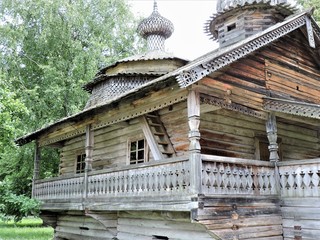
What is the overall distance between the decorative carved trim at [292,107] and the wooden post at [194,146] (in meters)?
2.86

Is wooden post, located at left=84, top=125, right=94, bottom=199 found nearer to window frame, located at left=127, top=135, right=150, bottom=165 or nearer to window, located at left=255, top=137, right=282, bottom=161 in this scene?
window frame, located at left=127, top=135, right=150, bottom=165

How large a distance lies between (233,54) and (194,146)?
2724 millimetres

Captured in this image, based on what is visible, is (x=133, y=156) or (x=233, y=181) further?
(x=133, y=156)

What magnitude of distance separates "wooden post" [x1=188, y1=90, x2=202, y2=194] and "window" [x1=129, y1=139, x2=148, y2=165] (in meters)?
4.65

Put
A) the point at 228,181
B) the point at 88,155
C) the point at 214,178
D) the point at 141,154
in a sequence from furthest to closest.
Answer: the point at 141,154
the point at 88,155
the point at 228,181
the point at 214,178

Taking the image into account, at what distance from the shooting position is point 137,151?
14133 mm

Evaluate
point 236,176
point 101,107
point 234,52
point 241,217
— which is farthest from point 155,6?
point 241,217

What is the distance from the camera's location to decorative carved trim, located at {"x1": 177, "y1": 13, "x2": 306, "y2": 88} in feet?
29.1

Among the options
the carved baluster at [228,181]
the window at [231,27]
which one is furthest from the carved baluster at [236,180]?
the window at [231,27]

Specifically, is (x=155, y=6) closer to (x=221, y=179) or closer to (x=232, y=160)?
(x=232, y=160)

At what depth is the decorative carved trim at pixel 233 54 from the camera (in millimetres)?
8859

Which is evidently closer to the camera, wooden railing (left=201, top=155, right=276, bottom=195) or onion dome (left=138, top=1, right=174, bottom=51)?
wooden railing (left=201, top=155, right=276, bottom=195)

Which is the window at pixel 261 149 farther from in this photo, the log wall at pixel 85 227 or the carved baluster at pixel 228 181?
the log wall at pixel 85 227

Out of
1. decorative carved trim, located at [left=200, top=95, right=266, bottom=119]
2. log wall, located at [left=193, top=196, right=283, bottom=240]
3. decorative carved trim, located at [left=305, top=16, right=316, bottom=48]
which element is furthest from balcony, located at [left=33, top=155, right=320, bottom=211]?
decorative carved trim, located at [left=305, top=16, right=316, bottom=48]
